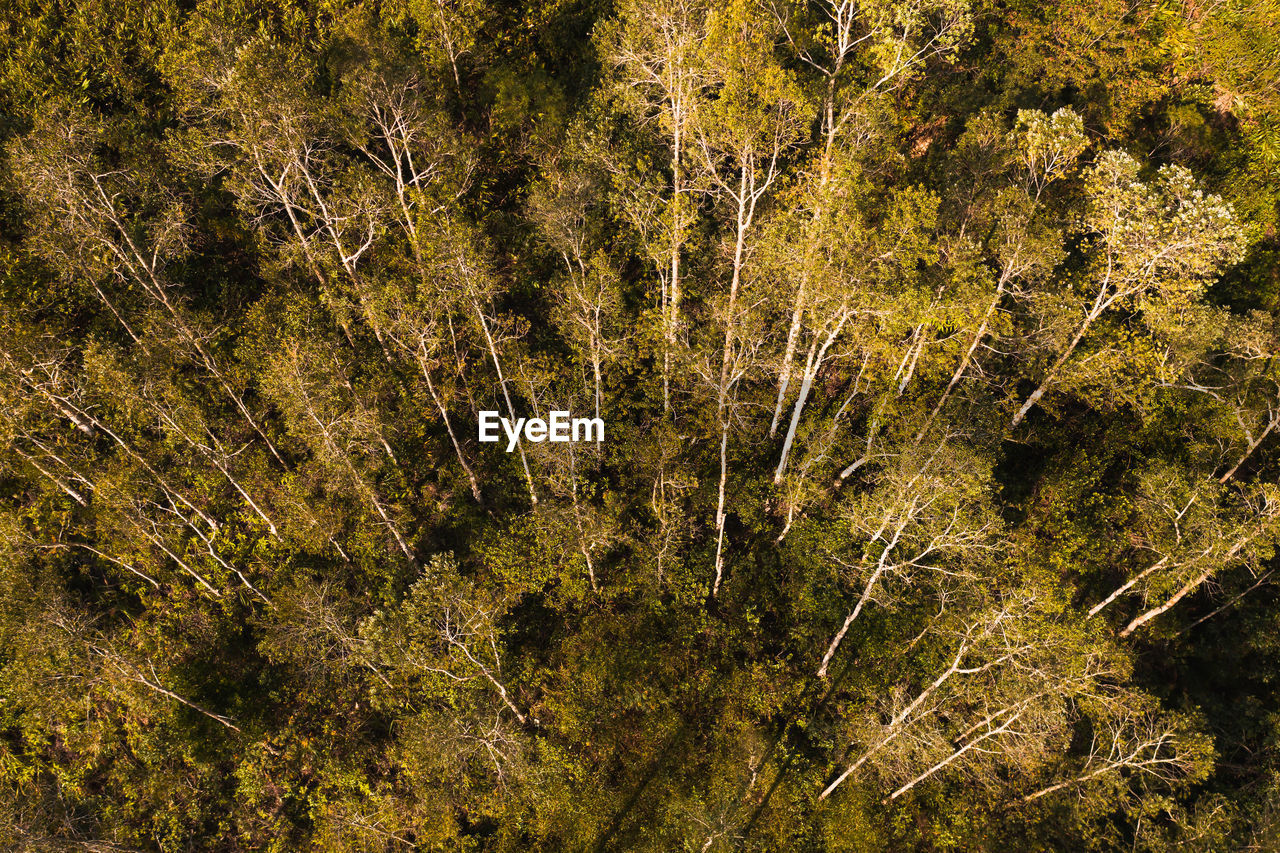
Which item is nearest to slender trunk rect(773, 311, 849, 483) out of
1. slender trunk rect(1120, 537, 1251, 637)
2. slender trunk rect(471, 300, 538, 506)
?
slender trunk rect(471, 300, 538, 506)

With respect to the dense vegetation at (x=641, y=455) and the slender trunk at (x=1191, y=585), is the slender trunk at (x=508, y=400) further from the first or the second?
the slender trunk at (x=1191, y=585)

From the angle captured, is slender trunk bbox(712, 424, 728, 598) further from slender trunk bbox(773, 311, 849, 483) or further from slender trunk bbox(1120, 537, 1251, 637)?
slender trunk bbox(1120, 537, 1251, 637)

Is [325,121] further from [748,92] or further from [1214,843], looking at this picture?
[1214,843]

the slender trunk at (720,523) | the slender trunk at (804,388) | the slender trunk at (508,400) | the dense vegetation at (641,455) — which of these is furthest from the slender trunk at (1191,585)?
the slender trunk at (508,400)

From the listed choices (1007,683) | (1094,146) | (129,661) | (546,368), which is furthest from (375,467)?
(1094,146)

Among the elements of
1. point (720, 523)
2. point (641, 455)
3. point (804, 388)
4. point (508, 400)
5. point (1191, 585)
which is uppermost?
point (804, 388)

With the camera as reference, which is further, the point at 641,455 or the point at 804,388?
the point at 641,455

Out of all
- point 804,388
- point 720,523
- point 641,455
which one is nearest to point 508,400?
point 641,455

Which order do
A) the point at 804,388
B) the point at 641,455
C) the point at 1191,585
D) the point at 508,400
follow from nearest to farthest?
the point at 1191,585 → the point at 804,388 → the point at 508,400 → the point at 641,455

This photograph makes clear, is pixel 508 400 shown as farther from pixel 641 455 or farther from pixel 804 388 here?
pixel 804 388
